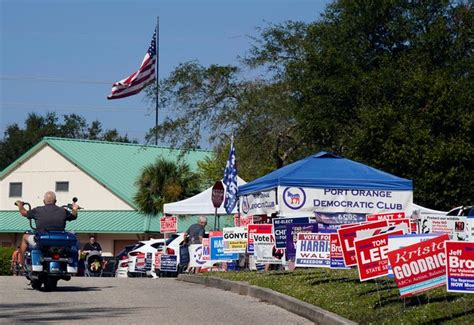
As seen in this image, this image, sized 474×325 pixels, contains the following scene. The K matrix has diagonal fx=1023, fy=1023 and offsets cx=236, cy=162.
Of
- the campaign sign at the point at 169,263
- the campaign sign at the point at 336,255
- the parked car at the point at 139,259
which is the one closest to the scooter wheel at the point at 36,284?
the campaign sign at the point at 336,255

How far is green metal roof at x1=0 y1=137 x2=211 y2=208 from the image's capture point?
2279 inches

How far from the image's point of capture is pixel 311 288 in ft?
51.7

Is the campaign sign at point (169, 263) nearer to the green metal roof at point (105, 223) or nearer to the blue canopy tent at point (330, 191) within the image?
the blue canopy tent at point (330, 191)

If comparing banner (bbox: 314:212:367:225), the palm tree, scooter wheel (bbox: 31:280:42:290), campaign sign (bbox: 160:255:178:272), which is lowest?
scooter wheel (bbox: 31:280:42:290)

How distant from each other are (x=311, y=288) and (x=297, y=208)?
22.6 feet

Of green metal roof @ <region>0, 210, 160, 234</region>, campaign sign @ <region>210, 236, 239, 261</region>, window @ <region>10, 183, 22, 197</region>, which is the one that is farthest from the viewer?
window @ <region>10, 183, 22, 197</region>

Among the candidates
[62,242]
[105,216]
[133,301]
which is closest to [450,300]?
[133,301]

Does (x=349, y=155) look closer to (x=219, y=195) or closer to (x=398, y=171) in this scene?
(x=398, y=171)

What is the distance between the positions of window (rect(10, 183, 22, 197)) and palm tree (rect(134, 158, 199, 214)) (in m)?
12.7

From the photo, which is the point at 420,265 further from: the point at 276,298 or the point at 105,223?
the point at 105,223

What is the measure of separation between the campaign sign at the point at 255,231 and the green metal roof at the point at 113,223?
27.6m

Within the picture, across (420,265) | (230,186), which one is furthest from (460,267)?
(230,186)

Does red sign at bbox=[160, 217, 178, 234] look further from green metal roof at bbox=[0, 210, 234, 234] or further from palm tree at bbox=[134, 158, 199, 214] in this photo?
green metal roof at bbox=[0, 210, 234, 234]

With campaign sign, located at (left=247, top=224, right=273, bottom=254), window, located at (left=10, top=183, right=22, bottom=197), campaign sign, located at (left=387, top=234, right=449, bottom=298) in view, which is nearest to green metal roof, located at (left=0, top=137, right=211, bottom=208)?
window, located at (left=10, top=183, right=22, bottom=197)
